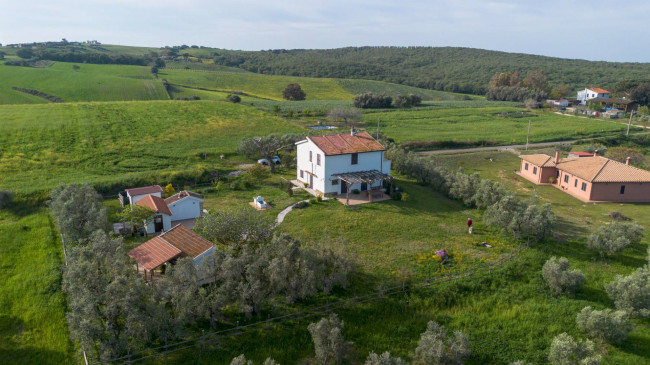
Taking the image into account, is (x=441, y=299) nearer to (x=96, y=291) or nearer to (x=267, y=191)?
(x=96, y=291)

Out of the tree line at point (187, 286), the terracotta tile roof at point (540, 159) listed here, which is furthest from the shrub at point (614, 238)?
the terracotta tile roof at point (540, 159)

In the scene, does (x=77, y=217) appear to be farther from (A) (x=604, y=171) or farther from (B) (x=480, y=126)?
(B) (x=480, y=126)

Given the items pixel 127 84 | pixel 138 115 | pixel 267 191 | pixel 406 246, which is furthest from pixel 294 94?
pixel 406 246

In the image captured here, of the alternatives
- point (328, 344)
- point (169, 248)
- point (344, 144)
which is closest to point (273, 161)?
point (344, 144)

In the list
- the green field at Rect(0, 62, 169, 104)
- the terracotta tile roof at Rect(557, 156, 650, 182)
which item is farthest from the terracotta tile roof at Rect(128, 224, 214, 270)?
the green field at Rect(0, 62, 169, 104)

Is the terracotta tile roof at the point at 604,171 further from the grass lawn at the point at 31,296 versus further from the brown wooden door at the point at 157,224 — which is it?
the grass lawn at the point at 31,296

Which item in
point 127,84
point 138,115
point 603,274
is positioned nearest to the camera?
point 603,274
